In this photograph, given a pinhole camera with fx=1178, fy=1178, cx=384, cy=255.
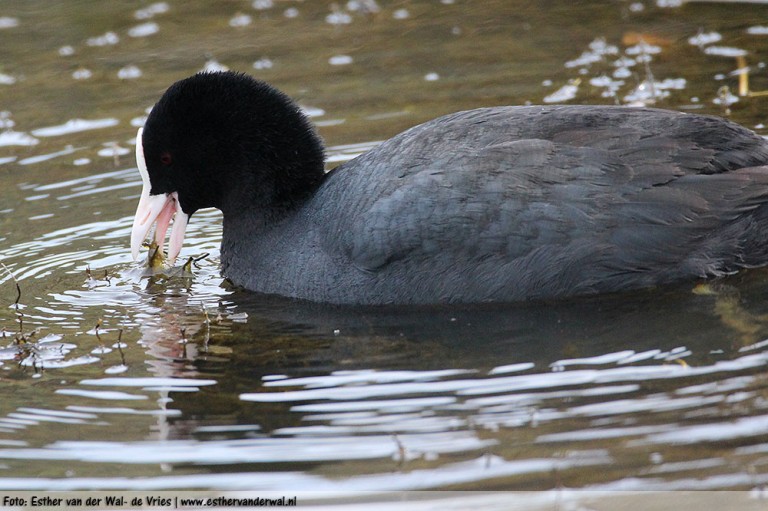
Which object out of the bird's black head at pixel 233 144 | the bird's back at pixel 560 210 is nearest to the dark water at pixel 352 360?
the bird's back at pixel 560 210

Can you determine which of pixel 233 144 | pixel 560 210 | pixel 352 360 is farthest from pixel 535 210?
pixel 233 144

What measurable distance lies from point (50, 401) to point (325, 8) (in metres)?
7.91

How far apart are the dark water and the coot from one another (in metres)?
0.15

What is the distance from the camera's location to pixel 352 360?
17.5ft

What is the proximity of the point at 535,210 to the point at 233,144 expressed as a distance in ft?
6.05

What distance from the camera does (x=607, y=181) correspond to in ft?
18.5

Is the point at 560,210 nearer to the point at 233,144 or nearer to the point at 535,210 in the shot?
the point at 535,210

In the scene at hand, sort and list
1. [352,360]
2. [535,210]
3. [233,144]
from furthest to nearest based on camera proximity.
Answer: [233,144]
[535,210]
[352,360]

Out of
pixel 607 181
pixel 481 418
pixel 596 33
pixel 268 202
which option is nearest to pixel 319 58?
pixel 596 33

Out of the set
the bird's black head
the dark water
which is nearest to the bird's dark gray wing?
the dark water

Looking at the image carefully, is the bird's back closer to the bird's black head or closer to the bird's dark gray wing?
the bird's dark gray wing

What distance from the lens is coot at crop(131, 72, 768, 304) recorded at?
18.4 feet

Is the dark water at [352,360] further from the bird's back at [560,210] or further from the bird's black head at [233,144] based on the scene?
the bird's black head at [233,144]

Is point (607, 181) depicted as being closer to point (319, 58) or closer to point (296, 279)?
point (296, 279)
